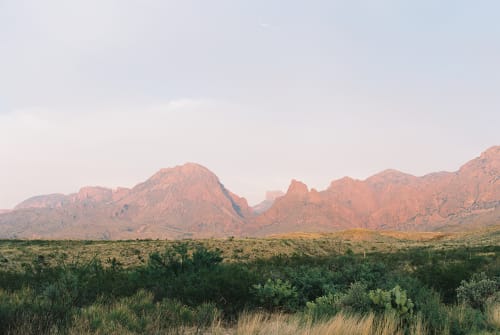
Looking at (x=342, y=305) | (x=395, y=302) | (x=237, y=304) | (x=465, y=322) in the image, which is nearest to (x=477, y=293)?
(x=465, y=322)

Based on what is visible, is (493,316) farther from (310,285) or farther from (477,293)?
(310,285)

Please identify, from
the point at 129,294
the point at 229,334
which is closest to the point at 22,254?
the point at 129,294

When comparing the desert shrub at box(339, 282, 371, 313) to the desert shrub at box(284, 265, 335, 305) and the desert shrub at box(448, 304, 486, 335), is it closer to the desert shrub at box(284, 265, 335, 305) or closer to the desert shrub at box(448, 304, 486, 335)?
the desert shrub at box(448, 304, 486, 335)

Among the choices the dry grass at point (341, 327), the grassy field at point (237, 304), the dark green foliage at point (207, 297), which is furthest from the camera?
the dark green foliage at point (207, 297)

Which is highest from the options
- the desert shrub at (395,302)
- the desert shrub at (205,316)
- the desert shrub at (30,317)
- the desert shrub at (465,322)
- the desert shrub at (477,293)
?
the desert shrub at (30,317)

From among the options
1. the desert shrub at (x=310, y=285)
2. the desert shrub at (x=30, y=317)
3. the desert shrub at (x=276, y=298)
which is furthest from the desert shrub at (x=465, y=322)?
the desert shrub at (x=30, y=317)

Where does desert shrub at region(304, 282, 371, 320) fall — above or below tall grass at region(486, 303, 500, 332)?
above

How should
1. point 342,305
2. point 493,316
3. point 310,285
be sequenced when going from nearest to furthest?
point 493,316 → point 342,305 → point 310,285

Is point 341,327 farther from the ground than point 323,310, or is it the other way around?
point 341,327

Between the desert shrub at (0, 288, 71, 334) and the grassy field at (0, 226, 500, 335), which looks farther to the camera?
the grassy field at (0, 226, 500, 335)

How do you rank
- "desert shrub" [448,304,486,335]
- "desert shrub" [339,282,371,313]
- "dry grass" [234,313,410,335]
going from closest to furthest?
"dry grass" [234,313,410,335] → "desert shrub" [448,304,486,335] → "desert shrub" [339,282,371,313]

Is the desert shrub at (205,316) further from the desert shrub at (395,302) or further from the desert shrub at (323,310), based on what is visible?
the desert shrub at (395,302)

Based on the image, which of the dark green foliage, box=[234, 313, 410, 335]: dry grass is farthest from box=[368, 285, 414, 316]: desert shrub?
box=[234, 313, 410, 335]: dry grass

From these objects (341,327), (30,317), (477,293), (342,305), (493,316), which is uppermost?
(30,317)
